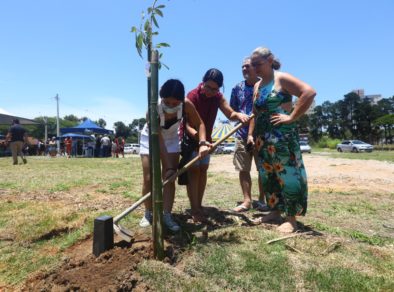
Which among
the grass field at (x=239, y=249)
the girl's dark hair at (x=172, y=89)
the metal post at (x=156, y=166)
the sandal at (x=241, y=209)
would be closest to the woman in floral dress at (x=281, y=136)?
the grass field at (x=239, y=249)

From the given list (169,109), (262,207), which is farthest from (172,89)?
(262,207)

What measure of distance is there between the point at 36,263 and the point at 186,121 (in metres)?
1.85

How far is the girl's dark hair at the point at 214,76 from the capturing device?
3.64m

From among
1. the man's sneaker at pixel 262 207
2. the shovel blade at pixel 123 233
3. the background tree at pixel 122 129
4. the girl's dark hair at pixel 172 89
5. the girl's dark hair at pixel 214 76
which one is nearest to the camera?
the shovel blade at pixel 123 233

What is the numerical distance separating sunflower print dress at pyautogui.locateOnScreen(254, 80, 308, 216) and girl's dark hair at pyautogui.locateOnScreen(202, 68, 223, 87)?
0.42 meters

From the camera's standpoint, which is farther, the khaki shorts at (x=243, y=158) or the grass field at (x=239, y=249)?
the khaki shorts at (x=243, y=158)

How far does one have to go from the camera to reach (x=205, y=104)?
12.8 ft

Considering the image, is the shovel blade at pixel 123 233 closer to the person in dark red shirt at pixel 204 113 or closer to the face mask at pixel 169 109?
the person in dark red shirt at pixel 204 113

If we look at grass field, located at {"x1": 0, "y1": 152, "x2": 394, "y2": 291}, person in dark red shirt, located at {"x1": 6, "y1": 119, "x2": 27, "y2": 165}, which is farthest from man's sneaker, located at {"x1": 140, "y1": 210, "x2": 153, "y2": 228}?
person in dark red shirt, located at {"x1": 6, "y1": 119, "x2": 27, "y2": 165}

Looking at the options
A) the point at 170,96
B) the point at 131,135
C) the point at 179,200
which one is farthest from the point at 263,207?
the point at 131,135

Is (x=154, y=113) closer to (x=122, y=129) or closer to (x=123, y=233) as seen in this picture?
(x=123, y=233)

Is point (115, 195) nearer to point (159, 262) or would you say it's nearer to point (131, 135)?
point (159, 262)

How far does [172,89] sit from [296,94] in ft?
3.63

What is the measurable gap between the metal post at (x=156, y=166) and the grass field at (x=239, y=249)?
0.15 metres
